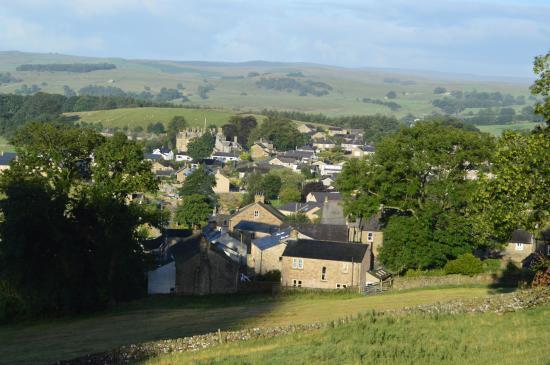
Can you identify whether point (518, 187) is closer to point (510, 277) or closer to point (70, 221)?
point (510, 277)

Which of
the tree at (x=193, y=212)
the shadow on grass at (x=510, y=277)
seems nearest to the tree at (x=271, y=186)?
the tree at (x=193, y=212)

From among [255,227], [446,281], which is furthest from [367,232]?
[446,281]

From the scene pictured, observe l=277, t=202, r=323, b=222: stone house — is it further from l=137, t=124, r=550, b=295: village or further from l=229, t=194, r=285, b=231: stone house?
l=229, t=194, r=285, b=231: stone house

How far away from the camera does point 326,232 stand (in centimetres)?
6694

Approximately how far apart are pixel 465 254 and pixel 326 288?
969cm

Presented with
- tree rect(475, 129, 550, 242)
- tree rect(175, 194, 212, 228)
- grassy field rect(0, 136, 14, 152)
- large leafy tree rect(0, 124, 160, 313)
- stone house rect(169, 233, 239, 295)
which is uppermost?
tree rect(475, 129, 550, 242)

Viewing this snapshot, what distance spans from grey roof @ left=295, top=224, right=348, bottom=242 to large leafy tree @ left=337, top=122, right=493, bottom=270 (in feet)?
34.3

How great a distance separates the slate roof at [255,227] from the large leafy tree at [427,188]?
19.3 meters

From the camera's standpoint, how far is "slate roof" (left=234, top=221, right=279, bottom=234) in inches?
2931

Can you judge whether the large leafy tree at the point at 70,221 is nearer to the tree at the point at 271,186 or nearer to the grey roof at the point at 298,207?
the grey roof at the point at 298,207

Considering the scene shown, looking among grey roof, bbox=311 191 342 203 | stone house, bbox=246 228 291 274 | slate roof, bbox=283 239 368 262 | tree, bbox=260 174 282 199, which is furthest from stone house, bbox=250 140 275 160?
slate roof, bbox=283 239 368 262

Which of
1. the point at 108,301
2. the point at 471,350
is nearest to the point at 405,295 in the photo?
the point at 108,301

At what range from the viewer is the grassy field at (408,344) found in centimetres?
2219

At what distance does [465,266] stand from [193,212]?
40.2m
